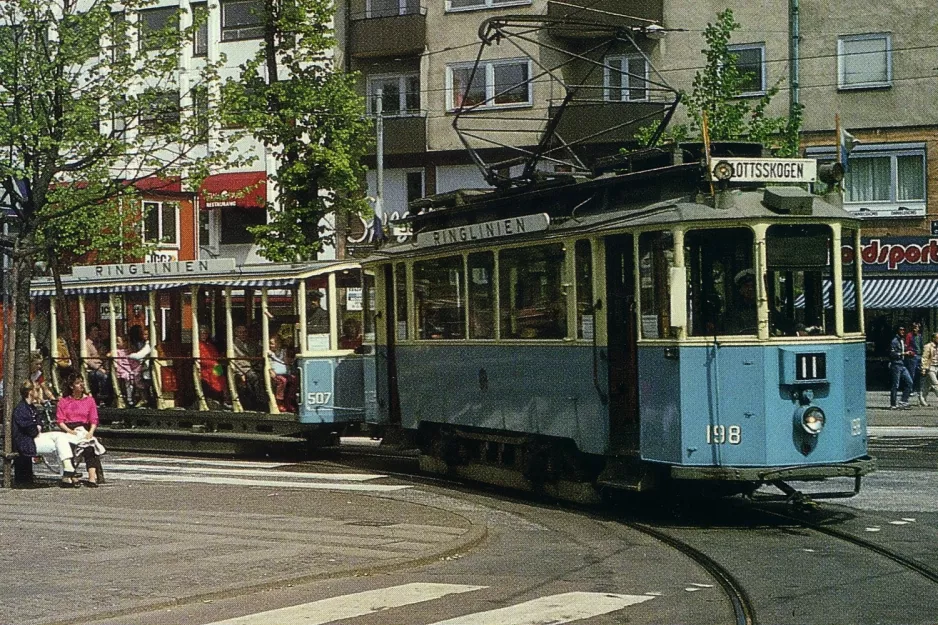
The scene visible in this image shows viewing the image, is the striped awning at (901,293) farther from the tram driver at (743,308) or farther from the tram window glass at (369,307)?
the tram driver at (743,308)

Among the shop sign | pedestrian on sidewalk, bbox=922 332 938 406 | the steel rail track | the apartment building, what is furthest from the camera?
the apartment building

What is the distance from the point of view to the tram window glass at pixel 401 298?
17984 mm

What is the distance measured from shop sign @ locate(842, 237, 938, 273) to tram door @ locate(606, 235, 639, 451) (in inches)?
871

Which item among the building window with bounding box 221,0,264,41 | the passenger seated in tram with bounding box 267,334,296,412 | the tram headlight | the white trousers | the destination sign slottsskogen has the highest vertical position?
the building window with bounding box 221,0,264,41

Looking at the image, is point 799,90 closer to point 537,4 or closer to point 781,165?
point 537,4

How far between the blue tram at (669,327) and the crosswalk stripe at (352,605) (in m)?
3.55

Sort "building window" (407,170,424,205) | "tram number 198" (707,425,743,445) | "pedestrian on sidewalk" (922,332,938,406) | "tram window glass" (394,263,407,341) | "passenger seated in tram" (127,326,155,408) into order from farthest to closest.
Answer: "building window" (407,170,424,205) < "pedestrian on sidewalk" (922,332,938,406) < "passenger seated in tram" (127,326,155,408) < "tram window glass" (394,263,407,341) < "tram number 198" (707,425,743,445)

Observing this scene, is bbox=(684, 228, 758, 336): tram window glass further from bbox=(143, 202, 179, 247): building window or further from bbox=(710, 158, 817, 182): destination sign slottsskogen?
bbox=(143, 202, 179, 247): building window

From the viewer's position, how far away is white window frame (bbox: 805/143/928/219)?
35.2m

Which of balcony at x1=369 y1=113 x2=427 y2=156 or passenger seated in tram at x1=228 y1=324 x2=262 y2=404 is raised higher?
balcony at x1=369 y1=113 x2=427 y2=156

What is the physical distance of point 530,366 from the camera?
600 inches

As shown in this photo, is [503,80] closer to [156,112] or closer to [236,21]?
[236,21]

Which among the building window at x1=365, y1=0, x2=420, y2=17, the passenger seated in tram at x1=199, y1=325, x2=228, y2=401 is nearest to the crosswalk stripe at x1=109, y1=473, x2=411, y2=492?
the passenger seated in tram at x1=199, y1=325, x2=228, y2=401

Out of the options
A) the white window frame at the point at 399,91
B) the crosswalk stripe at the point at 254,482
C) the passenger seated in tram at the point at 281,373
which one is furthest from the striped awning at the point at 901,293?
the crosswalk stripe at the point at 254,482
